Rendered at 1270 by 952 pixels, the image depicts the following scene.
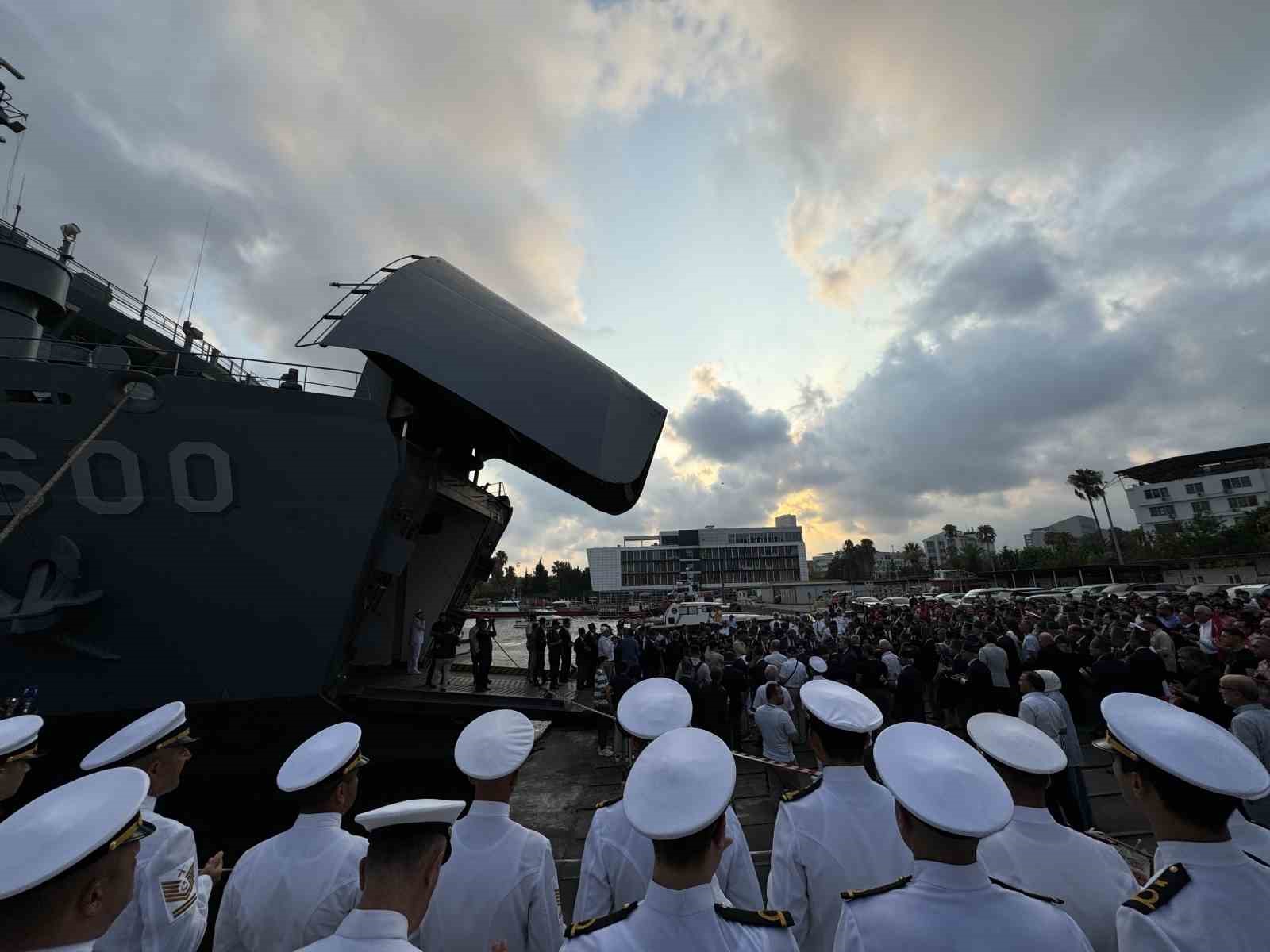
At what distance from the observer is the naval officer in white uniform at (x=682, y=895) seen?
1.49m

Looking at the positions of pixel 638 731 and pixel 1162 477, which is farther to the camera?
pixel 1162 477

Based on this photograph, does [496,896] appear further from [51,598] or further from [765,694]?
[51,598]

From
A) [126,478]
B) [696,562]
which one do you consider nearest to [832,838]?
[126,478]

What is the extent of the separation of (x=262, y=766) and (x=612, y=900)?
28.7 ft

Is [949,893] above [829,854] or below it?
above

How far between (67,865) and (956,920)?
7.62ft

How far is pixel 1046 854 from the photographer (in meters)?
2.16

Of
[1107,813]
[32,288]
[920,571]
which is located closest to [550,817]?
[1107,813]

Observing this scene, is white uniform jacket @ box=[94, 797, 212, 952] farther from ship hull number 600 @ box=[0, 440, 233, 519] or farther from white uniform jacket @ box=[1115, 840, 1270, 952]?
ship hull number 600 @ box=[0, 440, 233, 519]

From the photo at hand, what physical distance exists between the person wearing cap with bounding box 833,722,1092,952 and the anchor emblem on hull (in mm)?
9116

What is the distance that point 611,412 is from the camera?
7.92 meters

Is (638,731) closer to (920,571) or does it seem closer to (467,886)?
(467,886)

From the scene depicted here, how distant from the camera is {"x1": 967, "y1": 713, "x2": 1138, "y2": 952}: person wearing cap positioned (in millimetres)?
2074

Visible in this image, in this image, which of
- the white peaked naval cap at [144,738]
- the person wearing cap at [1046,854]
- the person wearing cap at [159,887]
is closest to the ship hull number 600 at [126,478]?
the white peaked naval cap at [144,738]
